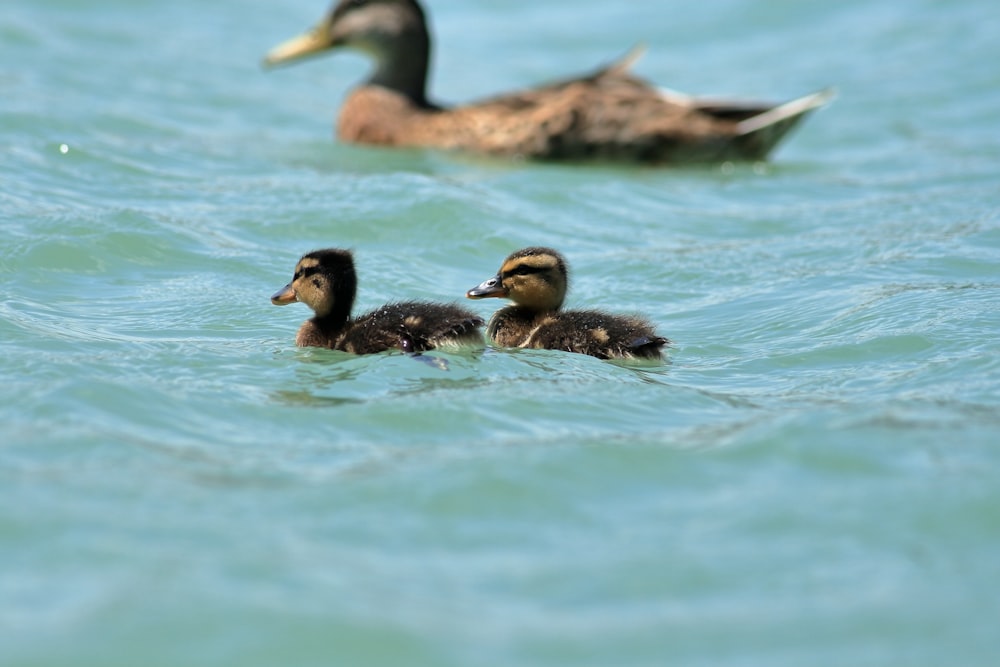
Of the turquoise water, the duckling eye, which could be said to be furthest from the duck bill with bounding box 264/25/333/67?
the duckling eye

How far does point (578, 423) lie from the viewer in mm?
7289

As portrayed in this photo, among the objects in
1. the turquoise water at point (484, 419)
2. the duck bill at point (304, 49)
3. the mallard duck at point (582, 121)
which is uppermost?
the duck bill at point (304, 49)

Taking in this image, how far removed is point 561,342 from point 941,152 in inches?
312

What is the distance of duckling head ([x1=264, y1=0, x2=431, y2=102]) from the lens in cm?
1584

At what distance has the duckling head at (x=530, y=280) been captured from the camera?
28.9 feet

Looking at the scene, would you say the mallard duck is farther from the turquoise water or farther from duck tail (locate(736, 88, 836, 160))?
the turquoise water

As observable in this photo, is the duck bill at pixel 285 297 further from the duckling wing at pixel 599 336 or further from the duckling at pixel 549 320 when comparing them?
the duckling wing at pixel 599 336

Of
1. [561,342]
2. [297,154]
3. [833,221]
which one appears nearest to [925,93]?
[833,221]

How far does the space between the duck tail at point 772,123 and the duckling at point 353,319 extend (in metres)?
7.03

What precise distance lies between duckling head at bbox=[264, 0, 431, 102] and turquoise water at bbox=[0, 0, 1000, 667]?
1.21m

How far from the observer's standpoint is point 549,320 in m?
8.76

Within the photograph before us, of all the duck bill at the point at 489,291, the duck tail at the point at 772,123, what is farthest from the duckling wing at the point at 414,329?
the duck tail at the point at 772,123

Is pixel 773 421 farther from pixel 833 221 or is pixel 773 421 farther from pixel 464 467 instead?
pixel 833 221

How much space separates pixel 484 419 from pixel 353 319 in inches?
69.8
